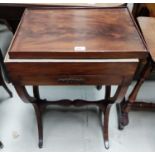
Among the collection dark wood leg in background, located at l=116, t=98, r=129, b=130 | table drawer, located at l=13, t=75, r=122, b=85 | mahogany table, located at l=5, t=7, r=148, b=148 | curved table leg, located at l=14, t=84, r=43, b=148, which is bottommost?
dark wood leg in background, located at l=116, t=98, r=129, b=130

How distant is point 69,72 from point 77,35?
6.6 inches

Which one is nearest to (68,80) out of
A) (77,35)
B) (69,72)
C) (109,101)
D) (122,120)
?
(69,72)

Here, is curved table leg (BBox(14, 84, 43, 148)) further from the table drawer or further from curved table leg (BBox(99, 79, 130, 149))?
curved table leg (BBox(99, 79, 130, 149))

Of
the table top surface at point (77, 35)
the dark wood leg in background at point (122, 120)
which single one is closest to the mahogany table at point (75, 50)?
the table top surface at point (77, 35)

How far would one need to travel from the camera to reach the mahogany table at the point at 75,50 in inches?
35.4

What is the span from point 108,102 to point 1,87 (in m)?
0.91

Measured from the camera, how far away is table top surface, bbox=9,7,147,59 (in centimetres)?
89

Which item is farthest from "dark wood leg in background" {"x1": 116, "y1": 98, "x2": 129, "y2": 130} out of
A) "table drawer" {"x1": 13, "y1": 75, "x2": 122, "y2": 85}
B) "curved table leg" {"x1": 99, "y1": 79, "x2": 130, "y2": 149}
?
"table drawer" {"x1": 13, "y1": 75, "x2": 122, "y2": 85}

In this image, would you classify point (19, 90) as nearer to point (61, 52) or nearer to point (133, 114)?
point (61, 52)

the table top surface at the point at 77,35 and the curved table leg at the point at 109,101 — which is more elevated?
the table top surface at the point at 77,35

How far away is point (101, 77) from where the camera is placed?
98 centimetres

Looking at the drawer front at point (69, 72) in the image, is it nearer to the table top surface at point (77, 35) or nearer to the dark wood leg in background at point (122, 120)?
the table top surface at point (77, 35)

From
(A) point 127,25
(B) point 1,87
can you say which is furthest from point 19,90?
(B) point 1,87

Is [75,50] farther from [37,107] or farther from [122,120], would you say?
[122,120]
